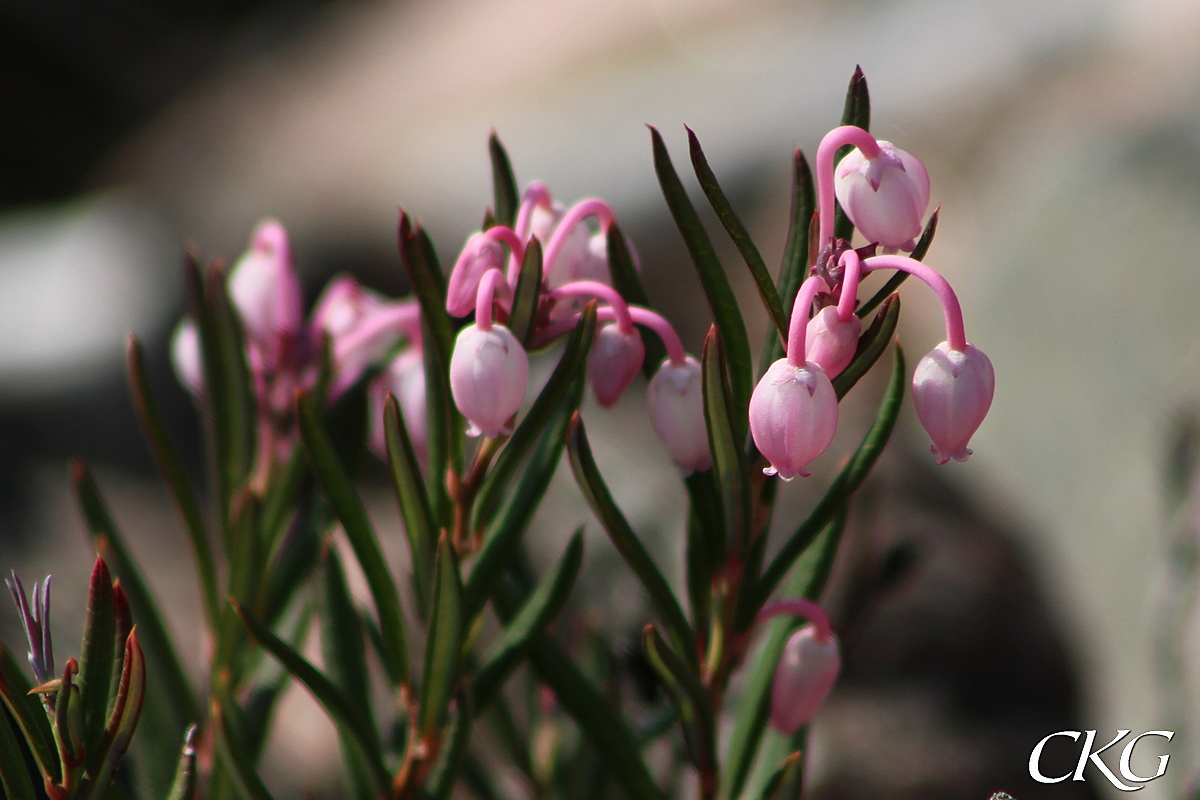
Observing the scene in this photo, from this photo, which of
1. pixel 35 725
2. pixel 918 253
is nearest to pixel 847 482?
pixel 918 253

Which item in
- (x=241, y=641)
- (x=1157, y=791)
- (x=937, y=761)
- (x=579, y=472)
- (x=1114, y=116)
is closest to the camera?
(x=579, y=472)

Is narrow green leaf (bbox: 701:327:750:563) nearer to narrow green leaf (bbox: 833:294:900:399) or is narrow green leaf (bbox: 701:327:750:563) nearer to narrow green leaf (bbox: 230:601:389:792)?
narrow green leaf (bbox: 833:294:900:399)

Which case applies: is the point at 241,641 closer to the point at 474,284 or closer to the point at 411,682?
the point at 411,682

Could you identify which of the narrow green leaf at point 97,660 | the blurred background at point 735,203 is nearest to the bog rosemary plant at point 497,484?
the narrow green leaf at point 97,660

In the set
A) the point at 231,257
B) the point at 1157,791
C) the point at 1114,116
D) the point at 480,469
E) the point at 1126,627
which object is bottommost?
the point at 1126,627

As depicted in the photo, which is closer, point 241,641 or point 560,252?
point 560,252

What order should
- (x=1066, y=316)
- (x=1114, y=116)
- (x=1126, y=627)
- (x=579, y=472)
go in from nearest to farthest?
1. (x=579, y=472)
2. (x=1126, y=627)
3. (x=1066, y=316)
4. (x=1114, y=116)

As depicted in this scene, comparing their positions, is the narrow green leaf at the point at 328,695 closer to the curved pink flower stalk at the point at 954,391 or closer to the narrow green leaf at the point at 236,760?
the narrow green leaf at the point at 236,760

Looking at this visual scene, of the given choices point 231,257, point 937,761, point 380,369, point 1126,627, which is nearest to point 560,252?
point 380,369
